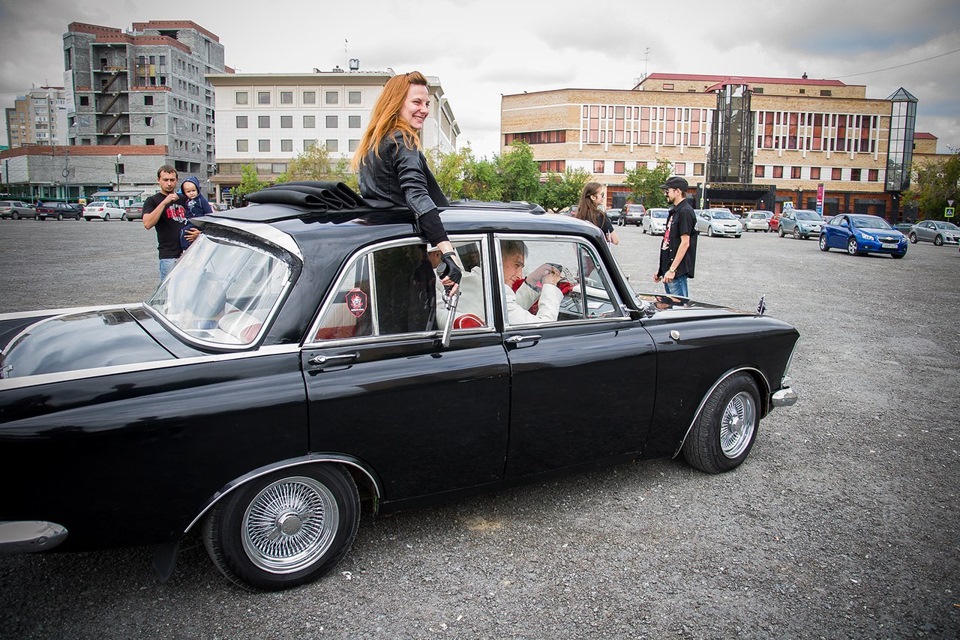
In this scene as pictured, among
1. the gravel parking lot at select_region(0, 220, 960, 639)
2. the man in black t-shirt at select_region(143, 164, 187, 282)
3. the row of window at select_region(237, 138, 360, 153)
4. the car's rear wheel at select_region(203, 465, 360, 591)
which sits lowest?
the gravel parking lot at select_region(0, 220, 960, 639)

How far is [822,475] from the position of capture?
439 cm

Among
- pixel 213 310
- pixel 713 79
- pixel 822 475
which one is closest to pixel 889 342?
pixel 822 475

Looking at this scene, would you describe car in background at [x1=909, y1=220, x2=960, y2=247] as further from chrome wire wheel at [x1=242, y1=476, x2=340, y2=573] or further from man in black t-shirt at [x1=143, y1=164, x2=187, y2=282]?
chrome wire wheel at [x1=242, y1=476, x2=340, y2=573]

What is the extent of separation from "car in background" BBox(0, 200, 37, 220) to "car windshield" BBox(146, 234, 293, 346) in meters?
60.5

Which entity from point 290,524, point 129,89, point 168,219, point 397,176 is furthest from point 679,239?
point 129,89

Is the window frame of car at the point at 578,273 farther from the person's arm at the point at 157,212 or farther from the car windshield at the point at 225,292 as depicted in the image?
the person's arm at the point at 157,212

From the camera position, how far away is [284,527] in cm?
287

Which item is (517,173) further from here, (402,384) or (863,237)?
(402,384)

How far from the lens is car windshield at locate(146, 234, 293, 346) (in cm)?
289

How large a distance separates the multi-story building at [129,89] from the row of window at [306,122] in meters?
17.8

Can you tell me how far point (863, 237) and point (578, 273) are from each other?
81.7 ft

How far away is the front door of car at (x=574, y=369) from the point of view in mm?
3389

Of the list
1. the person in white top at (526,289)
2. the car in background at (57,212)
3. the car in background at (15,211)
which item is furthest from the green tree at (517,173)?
the person in white top at (526,289)

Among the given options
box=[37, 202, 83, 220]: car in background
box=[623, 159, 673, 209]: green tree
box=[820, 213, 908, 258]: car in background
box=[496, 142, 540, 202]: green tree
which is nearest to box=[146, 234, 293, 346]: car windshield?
box=[820, 213, 908, 258]: car in background
